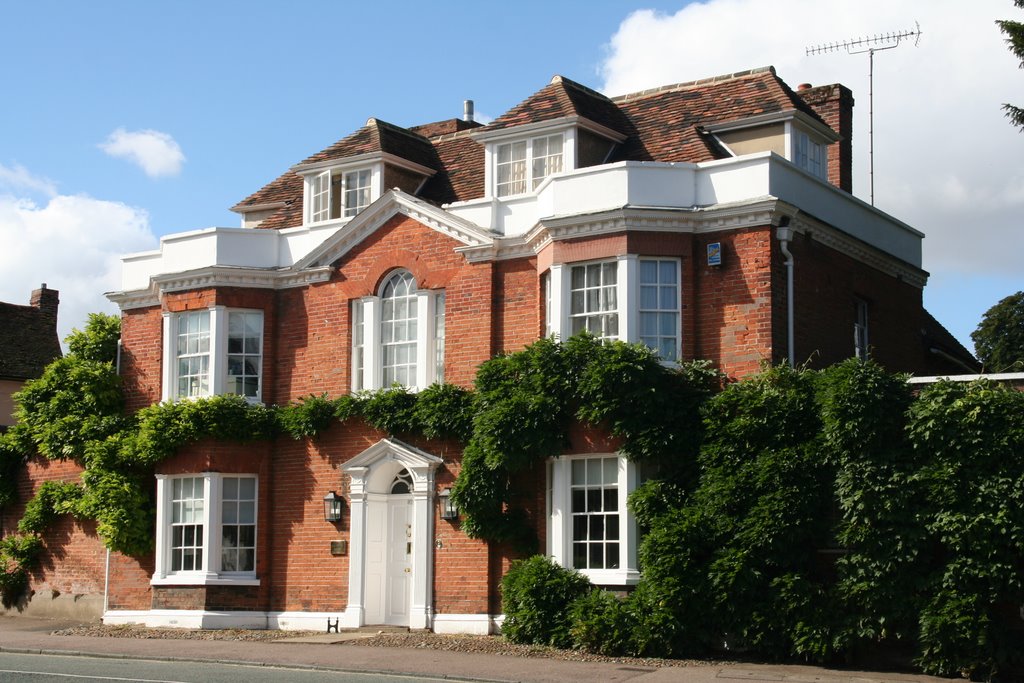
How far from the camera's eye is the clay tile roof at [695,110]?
23562mm

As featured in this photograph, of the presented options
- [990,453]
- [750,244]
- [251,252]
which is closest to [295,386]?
[251,252]

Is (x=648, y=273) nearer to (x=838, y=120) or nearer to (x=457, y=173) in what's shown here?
(x=457, y=173)

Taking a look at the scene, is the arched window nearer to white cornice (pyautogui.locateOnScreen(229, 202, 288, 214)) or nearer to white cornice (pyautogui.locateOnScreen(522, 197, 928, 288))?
white cornice (pyautogui.locateOnScreen(522, 197, 928, 288))

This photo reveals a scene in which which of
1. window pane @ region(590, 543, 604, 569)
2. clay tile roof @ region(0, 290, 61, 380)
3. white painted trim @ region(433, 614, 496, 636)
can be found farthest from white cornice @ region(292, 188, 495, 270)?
clay tile roof @ region(0, 290, 61, 380)

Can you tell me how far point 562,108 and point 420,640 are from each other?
9725 mm

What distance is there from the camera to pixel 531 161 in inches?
961

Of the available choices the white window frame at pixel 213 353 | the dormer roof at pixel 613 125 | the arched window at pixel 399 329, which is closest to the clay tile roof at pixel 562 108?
the dormer roof at pixel 613 125

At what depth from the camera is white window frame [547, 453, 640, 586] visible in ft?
66.6

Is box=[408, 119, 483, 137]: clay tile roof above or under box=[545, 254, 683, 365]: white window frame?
above

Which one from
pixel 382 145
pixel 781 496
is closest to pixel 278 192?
pixel 382 145

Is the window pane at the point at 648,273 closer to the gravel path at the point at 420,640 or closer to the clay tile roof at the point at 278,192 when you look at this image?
the gravel path at the point at 420,640

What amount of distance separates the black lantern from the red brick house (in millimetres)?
188

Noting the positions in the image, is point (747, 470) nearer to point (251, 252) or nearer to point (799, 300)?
point (799, 300)

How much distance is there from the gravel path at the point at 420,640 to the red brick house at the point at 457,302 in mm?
579
